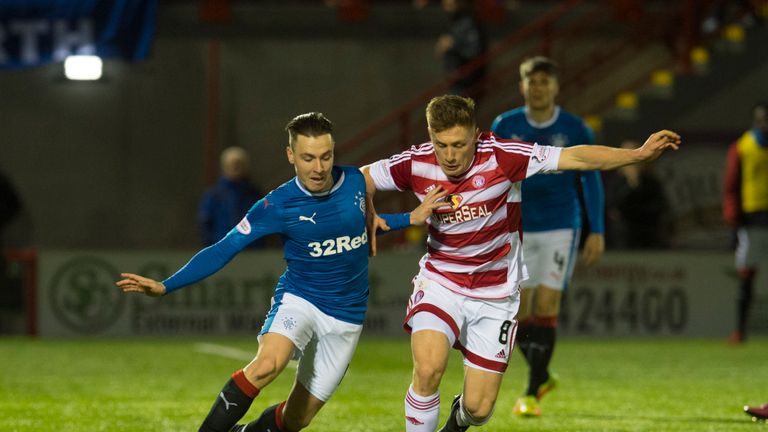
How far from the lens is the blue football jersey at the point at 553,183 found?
26.7 feet

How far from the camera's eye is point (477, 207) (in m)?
6.24

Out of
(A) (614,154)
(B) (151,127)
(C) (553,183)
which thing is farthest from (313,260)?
(B) (151,127)

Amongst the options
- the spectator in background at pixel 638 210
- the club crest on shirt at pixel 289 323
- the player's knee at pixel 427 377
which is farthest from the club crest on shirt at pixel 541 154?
the spectator in background at pixel 638 210

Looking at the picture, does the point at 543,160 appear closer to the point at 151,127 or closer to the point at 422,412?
the point at 422,412

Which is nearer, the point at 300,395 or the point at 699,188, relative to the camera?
the point at 300,395

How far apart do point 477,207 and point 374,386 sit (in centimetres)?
395

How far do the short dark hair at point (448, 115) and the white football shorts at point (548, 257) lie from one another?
232 centimetres

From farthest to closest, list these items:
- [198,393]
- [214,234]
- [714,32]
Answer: [714,32]
[214,234]
[198,393]

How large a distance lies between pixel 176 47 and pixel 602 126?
5.61 meters

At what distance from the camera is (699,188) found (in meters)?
16.7

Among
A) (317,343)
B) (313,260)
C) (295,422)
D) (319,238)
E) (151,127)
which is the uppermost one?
(151,127)

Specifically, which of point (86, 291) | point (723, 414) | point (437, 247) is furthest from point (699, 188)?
point (437, 247)

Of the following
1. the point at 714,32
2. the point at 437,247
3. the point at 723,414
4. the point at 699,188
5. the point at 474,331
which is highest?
the point at 714,32

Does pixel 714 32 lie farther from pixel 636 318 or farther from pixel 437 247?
pixel 437 247
